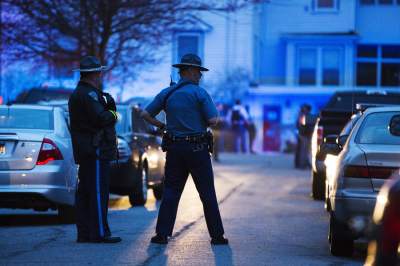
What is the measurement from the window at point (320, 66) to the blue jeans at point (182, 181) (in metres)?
27.4

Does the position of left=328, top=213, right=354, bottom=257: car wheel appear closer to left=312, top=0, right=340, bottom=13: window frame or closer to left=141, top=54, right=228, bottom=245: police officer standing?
left=141, top=54, right=228, bottom=245: police officer standing

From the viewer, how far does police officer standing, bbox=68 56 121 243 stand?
269 inches

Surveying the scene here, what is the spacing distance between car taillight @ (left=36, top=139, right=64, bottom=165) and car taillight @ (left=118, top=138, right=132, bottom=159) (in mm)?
2024

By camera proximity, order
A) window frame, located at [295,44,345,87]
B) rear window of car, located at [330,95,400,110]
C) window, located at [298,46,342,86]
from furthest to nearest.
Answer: window, located at [298,46,342,86] < window frame, located at [295,44,345,87] < rear window of car, located at [330,95,400,110]

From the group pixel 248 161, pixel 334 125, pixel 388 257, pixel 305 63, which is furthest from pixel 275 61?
pixel 388 257

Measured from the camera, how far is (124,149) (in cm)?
1022

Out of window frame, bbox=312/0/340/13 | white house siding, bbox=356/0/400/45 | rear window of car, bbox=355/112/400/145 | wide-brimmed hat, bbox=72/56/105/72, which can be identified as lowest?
rear window of car, bbox=355/112/400/145

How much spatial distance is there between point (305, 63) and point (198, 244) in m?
27.6

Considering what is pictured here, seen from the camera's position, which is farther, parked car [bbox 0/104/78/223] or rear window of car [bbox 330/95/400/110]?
rear window of car [bbox 330/95/400/110]

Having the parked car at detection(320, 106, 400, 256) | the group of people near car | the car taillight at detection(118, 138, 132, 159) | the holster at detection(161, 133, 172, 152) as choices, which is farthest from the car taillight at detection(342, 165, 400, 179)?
the car taillight at detection(118, 138, 132, 159)

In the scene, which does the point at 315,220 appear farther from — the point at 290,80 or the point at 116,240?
the point at 290,80

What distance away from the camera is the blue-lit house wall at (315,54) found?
33062mm

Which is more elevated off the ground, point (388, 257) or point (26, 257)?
point (388, 257)

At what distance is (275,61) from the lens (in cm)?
3466
